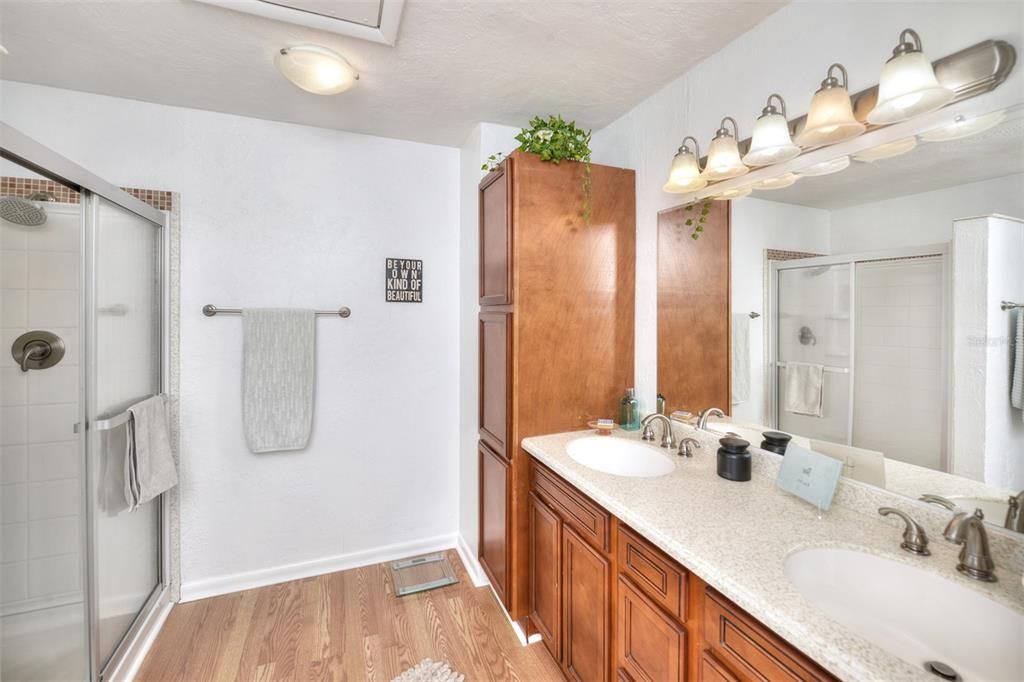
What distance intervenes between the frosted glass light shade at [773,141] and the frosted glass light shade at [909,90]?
0.86 feet

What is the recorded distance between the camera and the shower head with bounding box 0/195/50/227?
1321mm

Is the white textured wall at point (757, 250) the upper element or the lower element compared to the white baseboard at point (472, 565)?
upper

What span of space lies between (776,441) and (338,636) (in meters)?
1.98

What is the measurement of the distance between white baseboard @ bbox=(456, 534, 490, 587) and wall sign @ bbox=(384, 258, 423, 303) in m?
1.47

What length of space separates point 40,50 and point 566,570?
9.19 ft

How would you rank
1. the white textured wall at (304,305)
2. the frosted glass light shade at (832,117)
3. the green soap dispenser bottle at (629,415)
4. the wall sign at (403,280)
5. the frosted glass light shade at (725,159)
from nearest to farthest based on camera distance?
the frosted glass light shade at (832,117)
the frosted glass light shade at (725,159)
the green soap dispenser bottle at (629,415)
the white textured wall at (304,305)
the wall sign at (403,280)

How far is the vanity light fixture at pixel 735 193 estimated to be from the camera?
1523 millimetres

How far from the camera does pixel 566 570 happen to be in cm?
159

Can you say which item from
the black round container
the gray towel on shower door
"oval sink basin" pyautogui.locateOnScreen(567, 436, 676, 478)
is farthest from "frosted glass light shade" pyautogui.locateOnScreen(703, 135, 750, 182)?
the gray towel on shower door

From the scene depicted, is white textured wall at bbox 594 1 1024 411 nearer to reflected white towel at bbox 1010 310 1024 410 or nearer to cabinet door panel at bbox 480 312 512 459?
reflected white towel at bbox 1010 310 1024 410

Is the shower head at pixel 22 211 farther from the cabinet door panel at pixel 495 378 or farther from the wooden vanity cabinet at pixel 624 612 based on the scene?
the wooden vanity cabinet at pixel 624 612

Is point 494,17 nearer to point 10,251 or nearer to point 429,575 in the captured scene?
point 10,251

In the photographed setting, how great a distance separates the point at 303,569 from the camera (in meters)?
2.34

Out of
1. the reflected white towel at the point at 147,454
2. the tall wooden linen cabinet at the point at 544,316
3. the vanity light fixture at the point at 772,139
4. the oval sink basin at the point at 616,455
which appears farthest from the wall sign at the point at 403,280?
the vanity light fixture at the point at 772,139
